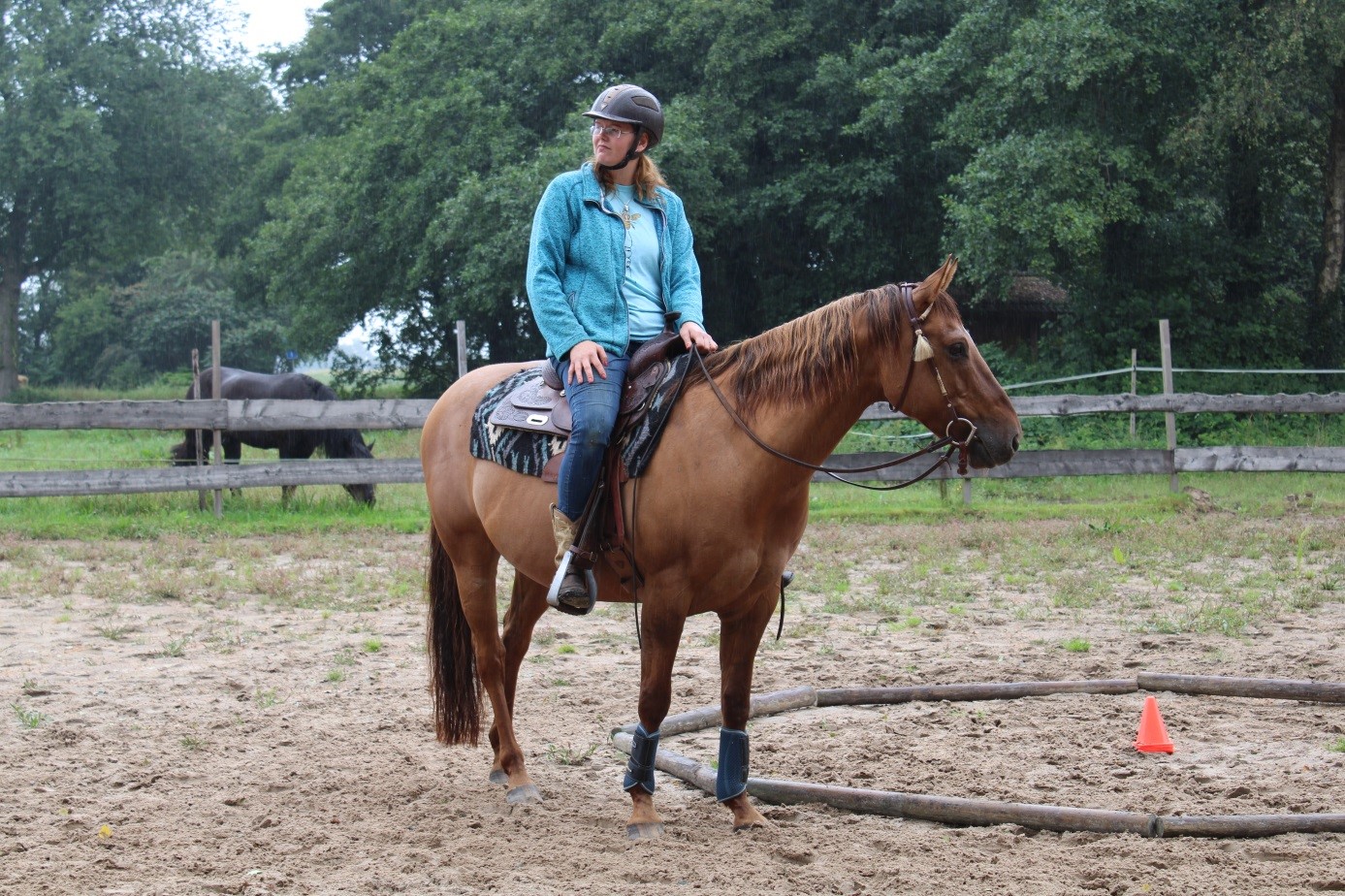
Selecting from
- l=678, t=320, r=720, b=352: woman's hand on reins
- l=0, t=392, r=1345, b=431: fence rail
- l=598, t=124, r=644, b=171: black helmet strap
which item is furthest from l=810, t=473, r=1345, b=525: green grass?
l=598, t=124, r=644, b=171: black helmet strap

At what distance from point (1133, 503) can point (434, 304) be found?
66.7ft

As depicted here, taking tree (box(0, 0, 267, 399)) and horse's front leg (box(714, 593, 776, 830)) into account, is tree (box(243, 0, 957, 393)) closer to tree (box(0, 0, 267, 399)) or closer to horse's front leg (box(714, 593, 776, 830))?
tree (box(0, 0, 267, 399))

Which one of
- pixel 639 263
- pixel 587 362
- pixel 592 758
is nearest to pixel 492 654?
pixel 592 758

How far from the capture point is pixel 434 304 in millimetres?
30172

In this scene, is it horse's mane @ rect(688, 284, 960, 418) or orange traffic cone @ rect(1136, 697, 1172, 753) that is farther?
orange traffic cone @ rect(1136, 697, 1172, 753)

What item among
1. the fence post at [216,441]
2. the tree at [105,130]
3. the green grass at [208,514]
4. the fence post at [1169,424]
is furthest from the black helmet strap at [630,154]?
the tree at [105,130]

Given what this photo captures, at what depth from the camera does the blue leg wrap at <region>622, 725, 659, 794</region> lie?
4.25 m

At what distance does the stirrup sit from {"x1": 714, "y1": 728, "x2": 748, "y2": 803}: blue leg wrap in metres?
0.68

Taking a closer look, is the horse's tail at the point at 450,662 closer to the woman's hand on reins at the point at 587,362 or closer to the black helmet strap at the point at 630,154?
the woman's hand on reins at the point at 587,362

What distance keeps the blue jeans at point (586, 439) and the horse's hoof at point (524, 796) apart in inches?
45.1

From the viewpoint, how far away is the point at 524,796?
15.2 ft

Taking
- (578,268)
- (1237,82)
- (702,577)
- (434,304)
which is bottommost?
(702,577)

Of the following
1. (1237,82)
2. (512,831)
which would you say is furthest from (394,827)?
(1237,82)

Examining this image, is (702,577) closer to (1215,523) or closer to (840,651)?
(840,651)
